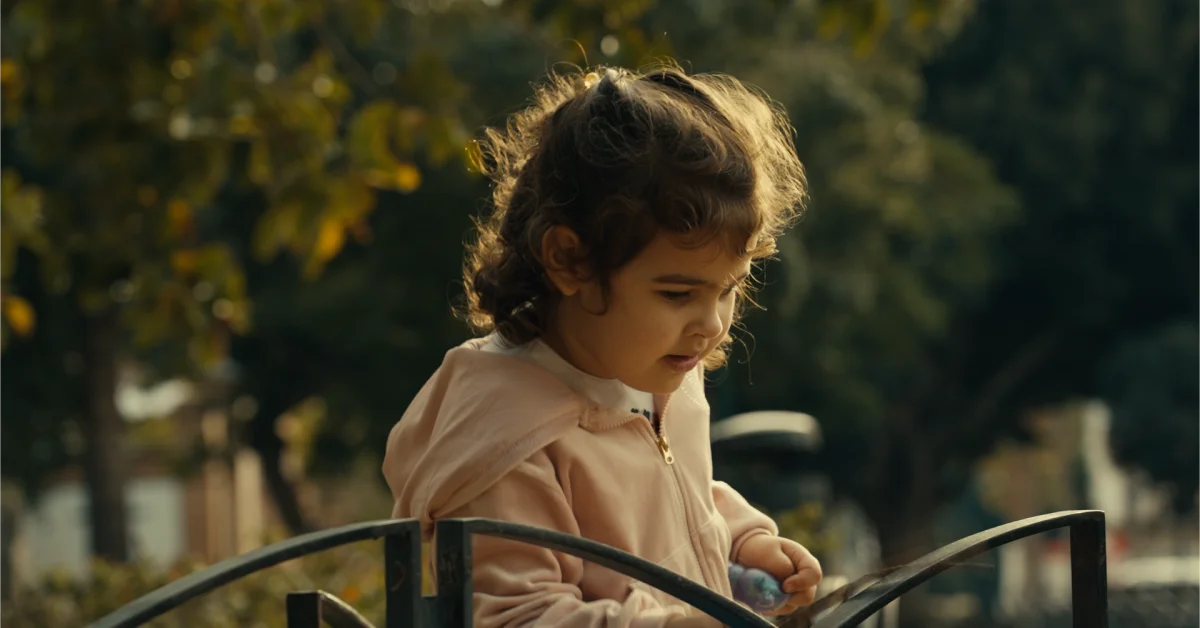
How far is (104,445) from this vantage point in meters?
14.8

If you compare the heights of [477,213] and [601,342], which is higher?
[477,213]

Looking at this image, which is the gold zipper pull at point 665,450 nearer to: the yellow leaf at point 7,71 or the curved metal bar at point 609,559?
the curved metal bar at point 609,559

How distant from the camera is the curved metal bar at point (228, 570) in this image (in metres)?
1.26

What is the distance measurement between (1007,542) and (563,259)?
2.36 ft

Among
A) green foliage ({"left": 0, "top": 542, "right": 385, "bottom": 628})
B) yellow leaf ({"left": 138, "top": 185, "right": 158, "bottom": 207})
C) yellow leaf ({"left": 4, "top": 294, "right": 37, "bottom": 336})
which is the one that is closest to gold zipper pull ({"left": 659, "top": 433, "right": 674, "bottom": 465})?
green foliage ({"left": 0, "top": 542, "right": 385, "bottom": 628})

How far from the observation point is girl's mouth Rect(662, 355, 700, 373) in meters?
2.19

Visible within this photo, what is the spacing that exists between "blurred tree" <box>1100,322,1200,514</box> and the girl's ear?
21.1 m

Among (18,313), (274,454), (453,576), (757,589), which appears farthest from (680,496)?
(274,454)

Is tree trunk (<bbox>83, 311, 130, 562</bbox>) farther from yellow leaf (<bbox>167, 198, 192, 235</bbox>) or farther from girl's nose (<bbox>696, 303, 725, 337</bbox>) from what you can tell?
girl's nose (<bbox>696, 303, 725, 337</bbox>)

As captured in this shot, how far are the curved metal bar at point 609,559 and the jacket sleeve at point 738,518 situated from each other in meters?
0.83

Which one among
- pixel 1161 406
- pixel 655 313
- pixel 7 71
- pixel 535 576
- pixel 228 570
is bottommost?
pixel 228 570

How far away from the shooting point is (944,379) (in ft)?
81.2

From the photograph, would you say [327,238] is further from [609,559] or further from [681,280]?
[609,559]

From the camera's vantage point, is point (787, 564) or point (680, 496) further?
point (787, 564)
